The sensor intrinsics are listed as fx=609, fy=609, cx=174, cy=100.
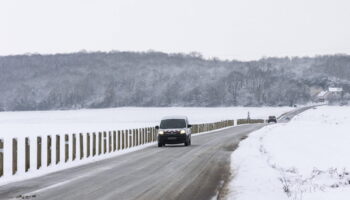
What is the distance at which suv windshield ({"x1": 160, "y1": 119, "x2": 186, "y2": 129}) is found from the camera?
3250 centimetres

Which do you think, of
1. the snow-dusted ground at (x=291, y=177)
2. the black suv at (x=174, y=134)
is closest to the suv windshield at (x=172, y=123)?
the black suv at (x=174, y=134)

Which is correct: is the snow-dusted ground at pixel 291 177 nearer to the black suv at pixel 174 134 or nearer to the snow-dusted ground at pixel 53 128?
the snow-dusted ground at pixel 53 128

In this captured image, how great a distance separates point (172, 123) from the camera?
108ft

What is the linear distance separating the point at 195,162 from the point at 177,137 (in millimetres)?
11934

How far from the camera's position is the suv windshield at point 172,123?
107 ft

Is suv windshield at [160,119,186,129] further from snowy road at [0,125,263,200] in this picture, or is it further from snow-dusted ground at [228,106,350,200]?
snowy road at [0,125,263,200]

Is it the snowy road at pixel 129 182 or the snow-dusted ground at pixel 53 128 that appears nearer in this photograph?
the snowy road at pixel 129 182

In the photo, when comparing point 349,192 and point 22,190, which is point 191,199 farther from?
point 22,190

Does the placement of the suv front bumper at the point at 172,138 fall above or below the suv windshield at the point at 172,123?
below

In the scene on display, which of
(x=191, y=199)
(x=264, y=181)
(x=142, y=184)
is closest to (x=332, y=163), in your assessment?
(x=264, y=181)

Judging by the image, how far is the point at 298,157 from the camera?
1995 cm

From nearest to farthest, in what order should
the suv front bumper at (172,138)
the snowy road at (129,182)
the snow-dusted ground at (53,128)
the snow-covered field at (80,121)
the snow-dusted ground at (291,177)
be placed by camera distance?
the snow-dusted ground at (291,177)
the snowy road at (129,182)
the snow-dusted ground at (53,128)
the suv front bumper at (172,138)
the snow-covered field at (80,121)

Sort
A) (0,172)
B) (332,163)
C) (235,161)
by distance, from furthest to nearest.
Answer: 1. (235,161)
2. (332,163)
3. (0,172)

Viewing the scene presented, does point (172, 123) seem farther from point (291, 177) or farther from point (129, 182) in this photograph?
point (129, 182)
